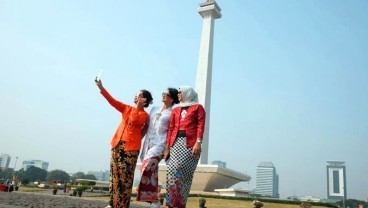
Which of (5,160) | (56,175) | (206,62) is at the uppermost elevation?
(206,62)

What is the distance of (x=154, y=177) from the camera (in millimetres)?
4211

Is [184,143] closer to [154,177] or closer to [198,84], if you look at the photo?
[154,177]

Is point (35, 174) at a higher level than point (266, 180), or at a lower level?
lower

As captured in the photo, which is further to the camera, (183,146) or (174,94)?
(174,94)

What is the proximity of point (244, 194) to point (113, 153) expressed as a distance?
25336 millimetres

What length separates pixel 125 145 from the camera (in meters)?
4.35

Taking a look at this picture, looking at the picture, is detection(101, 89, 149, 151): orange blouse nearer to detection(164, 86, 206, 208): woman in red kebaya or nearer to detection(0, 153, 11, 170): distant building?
detection(164, 86, 206, 208): woman in red kebaya

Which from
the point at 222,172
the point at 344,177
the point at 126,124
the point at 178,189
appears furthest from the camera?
the point at 344,177

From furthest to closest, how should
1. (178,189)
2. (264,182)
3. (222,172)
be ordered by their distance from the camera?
1. (264,182)
2. (222,172)
3. (178,189)

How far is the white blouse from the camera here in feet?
14.0

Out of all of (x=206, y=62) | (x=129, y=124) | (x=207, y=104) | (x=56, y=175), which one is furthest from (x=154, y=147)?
(x=56, y=175)

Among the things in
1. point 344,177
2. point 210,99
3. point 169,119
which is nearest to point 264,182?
point 344,177

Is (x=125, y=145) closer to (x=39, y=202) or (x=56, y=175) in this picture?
(x=39, y=202)

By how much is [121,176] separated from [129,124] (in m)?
0.71
